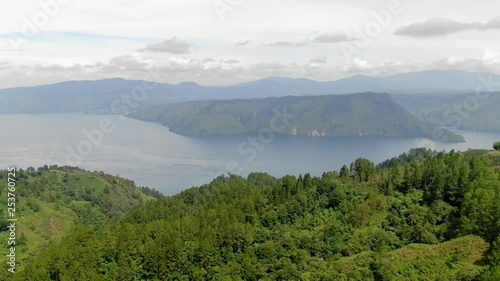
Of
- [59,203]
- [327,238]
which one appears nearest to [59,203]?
[59,203]

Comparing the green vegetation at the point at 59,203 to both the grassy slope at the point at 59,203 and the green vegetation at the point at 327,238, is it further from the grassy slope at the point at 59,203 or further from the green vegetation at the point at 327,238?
the green vegetation at the point at 327,238

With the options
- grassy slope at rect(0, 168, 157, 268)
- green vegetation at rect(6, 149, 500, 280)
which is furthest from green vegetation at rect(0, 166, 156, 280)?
green vegetation at rect(6, 149, 500, 280)

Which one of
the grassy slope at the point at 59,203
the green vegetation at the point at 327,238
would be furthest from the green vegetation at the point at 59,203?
the green vegetation at the point at 327,238

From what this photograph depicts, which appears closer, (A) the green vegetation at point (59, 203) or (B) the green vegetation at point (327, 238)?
(B) the green vegetation at point (327, 238)

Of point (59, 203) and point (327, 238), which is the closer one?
point (327, 238)

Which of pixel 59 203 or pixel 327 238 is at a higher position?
pixel 327 238

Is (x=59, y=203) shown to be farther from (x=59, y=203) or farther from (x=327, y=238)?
(x=327, y=238)

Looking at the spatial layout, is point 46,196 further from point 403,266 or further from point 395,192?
point 403,266

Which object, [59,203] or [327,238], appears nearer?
[327,238]

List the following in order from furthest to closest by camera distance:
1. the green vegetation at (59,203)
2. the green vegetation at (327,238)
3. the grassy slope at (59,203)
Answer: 1. the grassy slope at (59,203)
2. the green vegetation at (59,203)
3. the green vegetation at (327,238)
